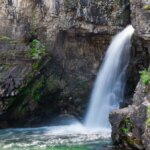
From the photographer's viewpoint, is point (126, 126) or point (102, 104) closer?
point (126, 126)

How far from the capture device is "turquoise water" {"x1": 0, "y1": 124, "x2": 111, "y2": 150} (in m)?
15.8

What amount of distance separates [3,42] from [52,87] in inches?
147

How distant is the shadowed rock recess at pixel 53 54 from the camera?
2116 cm

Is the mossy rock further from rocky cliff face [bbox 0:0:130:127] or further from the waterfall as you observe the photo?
rocky cliff face [bbox 0:0:130:127]

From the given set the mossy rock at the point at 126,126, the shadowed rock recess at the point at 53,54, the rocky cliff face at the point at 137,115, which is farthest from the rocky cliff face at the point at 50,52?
the mossy rock at the point at 126,126

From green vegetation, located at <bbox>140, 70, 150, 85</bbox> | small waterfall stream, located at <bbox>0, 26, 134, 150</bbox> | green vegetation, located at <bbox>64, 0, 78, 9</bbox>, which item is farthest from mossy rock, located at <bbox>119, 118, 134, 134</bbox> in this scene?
green vegetation, located at <bbox>64, 0, 78, 9</bbox>

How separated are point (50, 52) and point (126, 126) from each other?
371 inches

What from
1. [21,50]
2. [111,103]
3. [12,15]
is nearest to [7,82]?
[21,50]

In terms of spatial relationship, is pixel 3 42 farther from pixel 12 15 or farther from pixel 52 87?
pixel 52 87

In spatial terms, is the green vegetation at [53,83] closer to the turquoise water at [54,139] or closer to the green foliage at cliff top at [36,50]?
the green foliage at cliff top at [36,50]

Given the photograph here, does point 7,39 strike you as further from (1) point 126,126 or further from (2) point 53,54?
(1) point 126,126

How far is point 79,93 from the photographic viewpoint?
23031mm

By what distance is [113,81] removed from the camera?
69.0ft

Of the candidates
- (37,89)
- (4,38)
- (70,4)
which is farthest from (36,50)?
(70,4)
